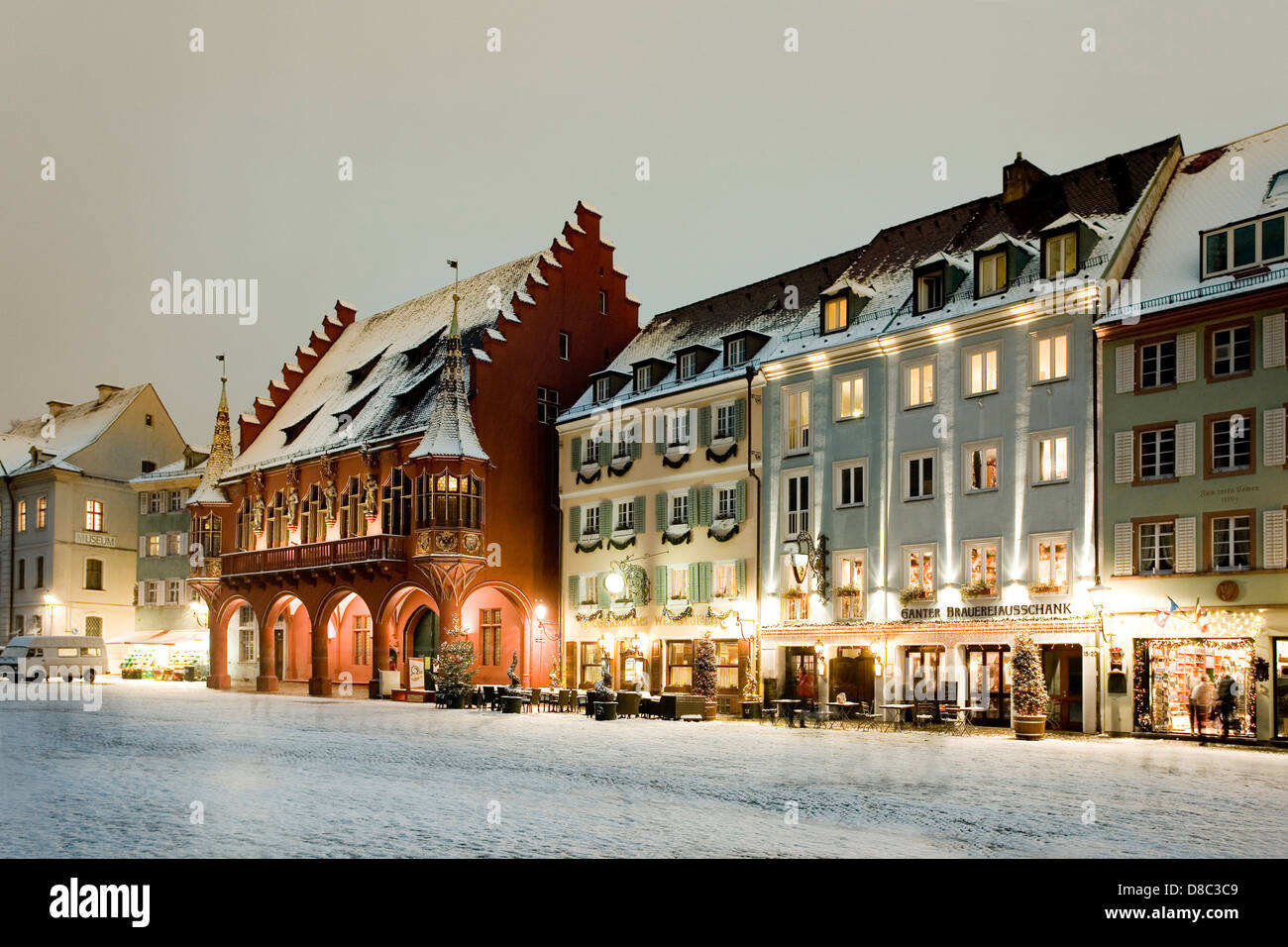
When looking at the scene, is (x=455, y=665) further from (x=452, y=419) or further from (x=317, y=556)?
(x=317, y=556)

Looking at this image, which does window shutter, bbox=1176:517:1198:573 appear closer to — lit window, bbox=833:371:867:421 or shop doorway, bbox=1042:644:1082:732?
shop doorway, bbox=1042:644:1082:732

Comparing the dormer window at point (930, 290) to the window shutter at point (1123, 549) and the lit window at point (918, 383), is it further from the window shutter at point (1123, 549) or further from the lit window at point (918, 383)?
the window shutter at point (1123, 549)

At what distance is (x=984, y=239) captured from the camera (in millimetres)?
40219

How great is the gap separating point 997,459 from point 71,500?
187ft

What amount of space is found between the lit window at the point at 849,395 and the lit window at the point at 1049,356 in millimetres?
6053

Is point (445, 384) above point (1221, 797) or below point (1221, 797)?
above

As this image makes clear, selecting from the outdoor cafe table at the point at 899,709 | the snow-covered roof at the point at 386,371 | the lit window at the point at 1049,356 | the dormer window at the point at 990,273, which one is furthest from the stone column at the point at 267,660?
the lit window at the point at 1049,356

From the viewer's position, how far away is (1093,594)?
3291 cm

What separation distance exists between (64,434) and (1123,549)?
67213mm

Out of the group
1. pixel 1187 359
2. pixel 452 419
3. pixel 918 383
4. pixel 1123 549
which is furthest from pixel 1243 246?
pixel 452 419
